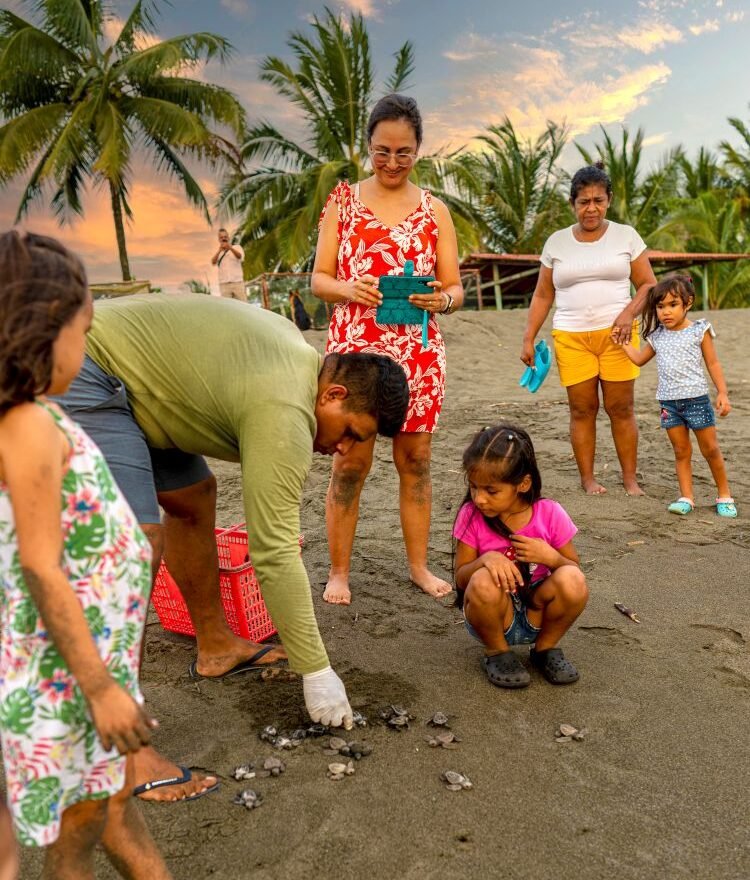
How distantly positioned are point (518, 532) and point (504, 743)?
2.21 ft

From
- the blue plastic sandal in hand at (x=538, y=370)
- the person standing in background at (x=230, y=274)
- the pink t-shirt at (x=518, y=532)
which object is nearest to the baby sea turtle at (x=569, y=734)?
the pink t-shirt at (x=518, y=532)

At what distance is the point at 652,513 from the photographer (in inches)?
166

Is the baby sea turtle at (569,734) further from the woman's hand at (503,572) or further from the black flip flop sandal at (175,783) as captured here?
the black flip flop sandal at (175,783)

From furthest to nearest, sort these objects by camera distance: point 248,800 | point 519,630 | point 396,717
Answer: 1. point 519,630
2. point 396,717
3. point 248,800

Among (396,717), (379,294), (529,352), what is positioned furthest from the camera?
(529,352)

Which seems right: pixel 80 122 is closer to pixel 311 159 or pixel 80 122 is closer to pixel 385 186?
pixel 311 159

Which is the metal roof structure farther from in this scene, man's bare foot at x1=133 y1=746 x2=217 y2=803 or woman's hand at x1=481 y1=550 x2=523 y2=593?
man's bare foot at x1=133 y1=746 x2=217 y2=803

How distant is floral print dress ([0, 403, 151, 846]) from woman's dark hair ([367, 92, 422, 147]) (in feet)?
6.99

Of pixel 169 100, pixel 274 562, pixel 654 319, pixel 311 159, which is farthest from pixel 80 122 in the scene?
pixel 274 562

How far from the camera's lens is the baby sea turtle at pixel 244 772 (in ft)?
6.77

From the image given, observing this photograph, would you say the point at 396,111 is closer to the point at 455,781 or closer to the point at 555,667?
the point at 555,667

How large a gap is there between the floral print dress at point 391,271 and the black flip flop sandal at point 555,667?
42.1 inches

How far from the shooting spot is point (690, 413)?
4230 millimetres

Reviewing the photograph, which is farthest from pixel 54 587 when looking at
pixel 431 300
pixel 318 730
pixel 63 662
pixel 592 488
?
pixel 592 488
